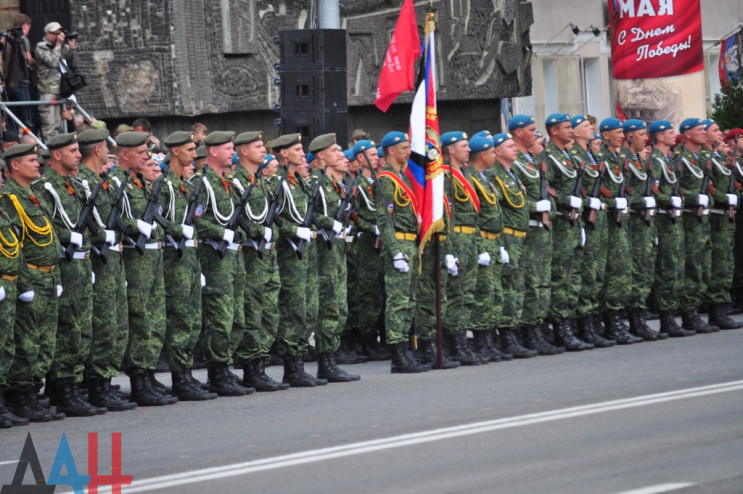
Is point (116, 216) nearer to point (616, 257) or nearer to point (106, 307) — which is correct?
point (106, 307)

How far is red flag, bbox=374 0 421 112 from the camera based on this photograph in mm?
16781

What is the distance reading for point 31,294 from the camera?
10664mm

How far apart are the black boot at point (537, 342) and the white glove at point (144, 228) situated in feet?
14.1

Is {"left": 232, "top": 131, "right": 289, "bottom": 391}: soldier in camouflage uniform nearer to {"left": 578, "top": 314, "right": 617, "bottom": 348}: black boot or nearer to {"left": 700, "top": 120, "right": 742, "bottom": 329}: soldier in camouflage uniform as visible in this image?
{"left": 578, "top": 314, "right": 617, "bottom": 348}: black boot

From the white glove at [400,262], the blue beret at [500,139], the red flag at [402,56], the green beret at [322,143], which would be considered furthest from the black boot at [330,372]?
the red flag at [402,56]

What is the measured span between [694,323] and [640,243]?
42.0 inches

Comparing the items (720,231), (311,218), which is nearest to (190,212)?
(311,218)

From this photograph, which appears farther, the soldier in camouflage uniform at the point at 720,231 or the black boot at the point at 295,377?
the soldier in camouflage uniform at the point at 720,231

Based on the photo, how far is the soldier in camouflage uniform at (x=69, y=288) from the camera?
1100 centimetres

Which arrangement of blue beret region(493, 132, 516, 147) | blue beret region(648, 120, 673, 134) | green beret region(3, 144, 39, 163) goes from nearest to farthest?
green beret region(3, 144, 39, 163) < blue beret region(493, 132, 516, 147) < blue beret region(648, 120, 673, 134)

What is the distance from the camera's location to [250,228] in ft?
39.6

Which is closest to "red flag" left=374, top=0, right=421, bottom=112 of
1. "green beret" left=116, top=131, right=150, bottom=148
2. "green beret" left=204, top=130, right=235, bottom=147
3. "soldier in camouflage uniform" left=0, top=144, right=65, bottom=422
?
"green beret" left=204, top=130, right=235, bottom=147

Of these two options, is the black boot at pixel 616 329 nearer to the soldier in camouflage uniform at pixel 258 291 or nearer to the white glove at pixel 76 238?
the soldier in camouflage uniform at pixel 258 291

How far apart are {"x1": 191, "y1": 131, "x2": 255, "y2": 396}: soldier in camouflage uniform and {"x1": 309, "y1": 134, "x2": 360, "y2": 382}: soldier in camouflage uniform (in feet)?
2.91
